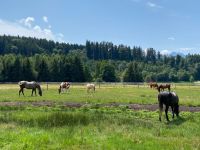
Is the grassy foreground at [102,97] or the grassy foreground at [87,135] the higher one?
the grassy foreground at [102,97]

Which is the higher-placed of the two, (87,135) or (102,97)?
(102,97)

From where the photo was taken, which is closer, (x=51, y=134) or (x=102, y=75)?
(x=51, y=134)

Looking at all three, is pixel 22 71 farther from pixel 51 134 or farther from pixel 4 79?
pixel 51 134

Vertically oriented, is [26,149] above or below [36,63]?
below

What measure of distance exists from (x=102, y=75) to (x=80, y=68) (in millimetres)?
17799

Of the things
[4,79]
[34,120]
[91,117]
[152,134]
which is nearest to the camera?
[152,134]

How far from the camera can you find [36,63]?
131125 millimetres

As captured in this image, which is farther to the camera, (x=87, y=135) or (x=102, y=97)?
(x=102, y=97)

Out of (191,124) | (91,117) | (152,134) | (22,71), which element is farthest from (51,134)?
(22,71)

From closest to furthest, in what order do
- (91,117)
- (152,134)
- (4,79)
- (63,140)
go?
(63,140), (152,134), (91,117), (4,79)

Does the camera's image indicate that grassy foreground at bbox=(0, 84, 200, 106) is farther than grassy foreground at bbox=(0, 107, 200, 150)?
Yes

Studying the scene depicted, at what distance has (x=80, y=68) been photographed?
132250 mm

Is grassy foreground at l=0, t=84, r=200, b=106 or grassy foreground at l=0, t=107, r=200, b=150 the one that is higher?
grassy foreground at l=0, t=84, r=200, b=106

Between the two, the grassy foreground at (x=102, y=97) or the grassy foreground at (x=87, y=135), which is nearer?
the grassy foreground at (x=87, y=135)
